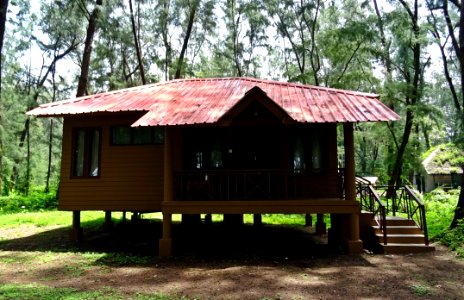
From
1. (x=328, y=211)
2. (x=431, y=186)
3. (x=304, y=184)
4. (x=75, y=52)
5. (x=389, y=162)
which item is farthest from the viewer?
(x=431, y=186)

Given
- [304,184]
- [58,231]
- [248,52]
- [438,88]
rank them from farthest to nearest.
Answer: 1. [438,88]
2. [248,52]
3. [58,231]
4. [304,184]

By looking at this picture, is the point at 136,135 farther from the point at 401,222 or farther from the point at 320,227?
the point at 401,222

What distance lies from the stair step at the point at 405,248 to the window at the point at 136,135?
759 cm

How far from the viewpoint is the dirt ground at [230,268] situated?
23.7ft

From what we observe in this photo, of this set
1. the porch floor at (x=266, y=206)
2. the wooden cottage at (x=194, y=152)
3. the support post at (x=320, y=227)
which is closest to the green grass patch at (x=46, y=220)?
the wooden cottage at (x=194, y=152)

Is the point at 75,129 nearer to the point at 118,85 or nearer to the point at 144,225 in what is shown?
the point at 144,225

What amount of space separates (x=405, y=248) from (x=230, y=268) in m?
4.96

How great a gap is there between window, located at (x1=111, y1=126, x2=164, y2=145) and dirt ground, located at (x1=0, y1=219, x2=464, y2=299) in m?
3.40

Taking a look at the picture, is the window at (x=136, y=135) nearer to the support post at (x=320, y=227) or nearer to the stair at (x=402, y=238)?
the support post at (x=320, y=227)

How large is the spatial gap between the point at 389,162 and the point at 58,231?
58.0 ft

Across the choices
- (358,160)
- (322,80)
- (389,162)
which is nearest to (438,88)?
(358,160)

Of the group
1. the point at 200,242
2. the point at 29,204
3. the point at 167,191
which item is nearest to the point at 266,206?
the point at 167,191

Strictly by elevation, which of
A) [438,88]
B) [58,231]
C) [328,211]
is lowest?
[58,231]

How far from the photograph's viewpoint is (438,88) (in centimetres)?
4466
